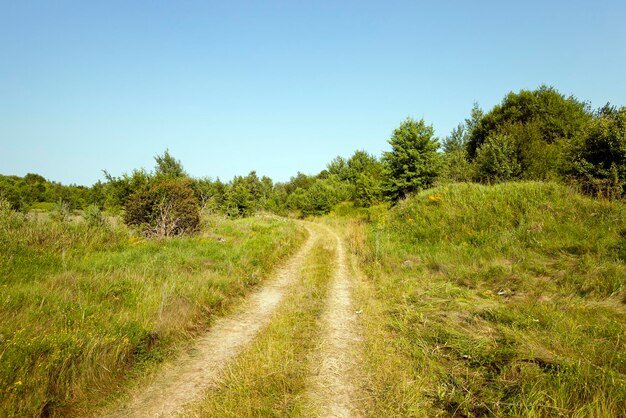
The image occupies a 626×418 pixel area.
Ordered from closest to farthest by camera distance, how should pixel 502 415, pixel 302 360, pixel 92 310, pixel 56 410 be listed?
1. pixel 502 415
2. pixel 56 410
3. pixel 302 360
4. pixel 92 310

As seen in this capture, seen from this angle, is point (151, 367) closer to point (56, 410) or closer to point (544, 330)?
point (56, 410)

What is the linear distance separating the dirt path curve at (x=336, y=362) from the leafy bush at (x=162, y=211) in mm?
10392

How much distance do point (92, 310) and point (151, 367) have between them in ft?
6.27

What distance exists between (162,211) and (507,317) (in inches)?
582

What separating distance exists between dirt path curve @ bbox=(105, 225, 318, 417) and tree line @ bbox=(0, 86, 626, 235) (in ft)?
30.3

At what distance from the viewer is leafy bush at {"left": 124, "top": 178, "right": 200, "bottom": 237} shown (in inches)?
588

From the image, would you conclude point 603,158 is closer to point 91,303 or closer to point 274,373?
point 274,373

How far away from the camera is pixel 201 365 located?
5.06 m

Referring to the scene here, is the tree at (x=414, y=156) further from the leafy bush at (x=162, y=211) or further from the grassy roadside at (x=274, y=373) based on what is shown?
the grassy roadside at (x=274, y=373)

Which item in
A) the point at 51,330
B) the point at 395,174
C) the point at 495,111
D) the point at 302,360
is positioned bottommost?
the point at 302,360

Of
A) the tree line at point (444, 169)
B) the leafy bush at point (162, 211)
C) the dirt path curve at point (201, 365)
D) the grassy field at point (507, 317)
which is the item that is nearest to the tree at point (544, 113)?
the tree line at point (444, 169)

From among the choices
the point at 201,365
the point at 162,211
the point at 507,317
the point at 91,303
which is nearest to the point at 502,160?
the point at 507,317

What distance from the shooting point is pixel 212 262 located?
33.9ft

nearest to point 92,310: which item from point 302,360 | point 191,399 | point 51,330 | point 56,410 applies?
point 51,330
